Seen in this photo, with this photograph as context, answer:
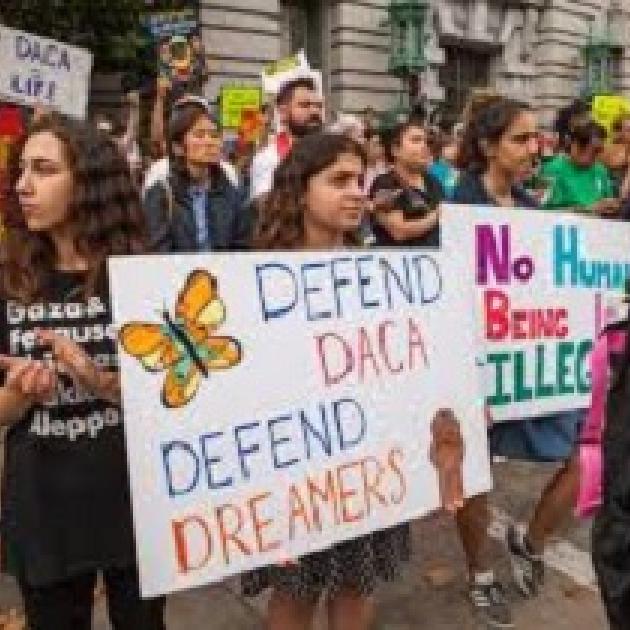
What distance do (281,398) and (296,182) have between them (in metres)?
0.57

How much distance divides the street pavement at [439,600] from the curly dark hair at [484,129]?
4.99ft

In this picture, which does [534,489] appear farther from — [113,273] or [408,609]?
[113,273]

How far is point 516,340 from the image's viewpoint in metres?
3.86

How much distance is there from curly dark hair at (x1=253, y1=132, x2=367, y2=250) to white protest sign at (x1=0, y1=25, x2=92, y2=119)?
4.06 m

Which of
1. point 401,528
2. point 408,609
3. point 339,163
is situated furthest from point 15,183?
point 408,609

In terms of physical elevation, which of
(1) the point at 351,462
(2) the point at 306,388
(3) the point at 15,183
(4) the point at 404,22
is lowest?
(1) the point at 351,462

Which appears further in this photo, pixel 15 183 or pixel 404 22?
pixel 404 22

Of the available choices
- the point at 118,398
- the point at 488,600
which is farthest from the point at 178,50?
the point at 118,398

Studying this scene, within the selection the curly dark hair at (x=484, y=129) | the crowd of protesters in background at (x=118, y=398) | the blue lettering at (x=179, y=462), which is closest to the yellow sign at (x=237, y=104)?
the crowd of protesters in background at (x=118, y=398)

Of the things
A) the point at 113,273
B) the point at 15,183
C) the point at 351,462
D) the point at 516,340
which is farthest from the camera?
the point at 516,340

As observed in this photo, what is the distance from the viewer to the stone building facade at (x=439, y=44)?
60.5 ft

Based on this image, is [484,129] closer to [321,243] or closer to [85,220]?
[321,243]

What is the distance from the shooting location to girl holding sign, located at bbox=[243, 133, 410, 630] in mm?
2973

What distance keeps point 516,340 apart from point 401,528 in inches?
38.3
